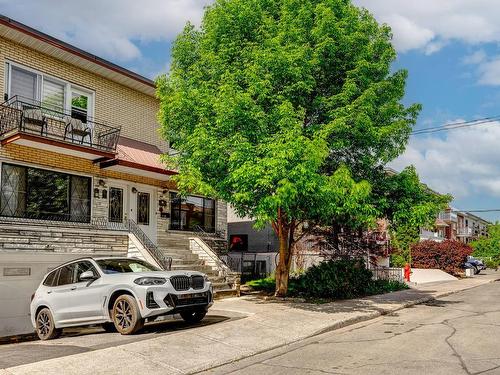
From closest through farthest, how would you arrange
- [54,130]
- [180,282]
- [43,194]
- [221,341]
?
[221,341]
[180,282]
[43,194]
[54,130]

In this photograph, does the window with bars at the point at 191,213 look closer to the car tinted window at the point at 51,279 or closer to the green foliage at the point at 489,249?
the car tinted window at the point at 51,279

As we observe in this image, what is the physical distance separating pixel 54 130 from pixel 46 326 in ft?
25.5

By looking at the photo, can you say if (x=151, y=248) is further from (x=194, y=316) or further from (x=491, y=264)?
(x=491, y=264)

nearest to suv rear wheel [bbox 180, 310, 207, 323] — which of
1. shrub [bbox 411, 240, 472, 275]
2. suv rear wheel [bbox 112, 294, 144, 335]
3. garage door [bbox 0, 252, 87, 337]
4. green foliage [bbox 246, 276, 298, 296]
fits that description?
suv rear wheel [bbox 112, 294, 144, 335]

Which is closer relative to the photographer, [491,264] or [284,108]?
[284,108]

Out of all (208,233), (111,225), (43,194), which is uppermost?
(43,194)

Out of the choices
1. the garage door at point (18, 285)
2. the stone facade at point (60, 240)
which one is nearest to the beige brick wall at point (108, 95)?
the stone facade at point (60, 240)

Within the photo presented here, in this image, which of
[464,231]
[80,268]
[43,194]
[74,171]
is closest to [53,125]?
[74,171]

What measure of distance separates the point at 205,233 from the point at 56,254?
8715 mm

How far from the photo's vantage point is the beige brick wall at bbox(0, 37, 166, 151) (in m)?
16.5

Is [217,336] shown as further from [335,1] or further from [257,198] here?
[335,1]

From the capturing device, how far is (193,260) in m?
19.8

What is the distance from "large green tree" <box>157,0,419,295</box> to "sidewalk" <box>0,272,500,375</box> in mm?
2606

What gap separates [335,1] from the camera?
50.9 ft
